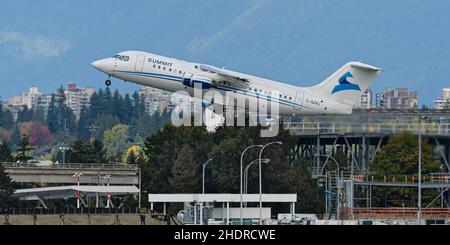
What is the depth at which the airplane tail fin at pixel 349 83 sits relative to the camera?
119m

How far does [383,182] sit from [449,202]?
27.6 ft

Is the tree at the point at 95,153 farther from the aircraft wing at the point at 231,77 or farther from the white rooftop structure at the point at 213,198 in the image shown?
the white rooftop structure at the point at 213,198

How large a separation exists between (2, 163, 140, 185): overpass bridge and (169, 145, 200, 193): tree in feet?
26.7

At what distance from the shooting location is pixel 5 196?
5069 inches

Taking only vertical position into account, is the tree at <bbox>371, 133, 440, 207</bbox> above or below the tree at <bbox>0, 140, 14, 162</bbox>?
below

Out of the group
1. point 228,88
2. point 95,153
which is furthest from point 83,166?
point 228,88

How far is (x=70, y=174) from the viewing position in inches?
5773

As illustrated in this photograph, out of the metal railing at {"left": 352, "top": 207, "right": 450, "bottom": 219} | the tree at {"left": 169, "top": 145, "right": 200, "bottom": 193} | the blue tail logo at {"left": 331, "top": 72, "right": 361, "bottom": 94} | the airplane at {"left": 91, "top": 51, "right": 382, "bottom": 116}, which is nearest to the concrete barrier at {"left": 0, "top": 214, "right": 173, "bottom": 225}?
the metal railing at {"left": 352, "top": 207, "right": 450, "bottom": 219}

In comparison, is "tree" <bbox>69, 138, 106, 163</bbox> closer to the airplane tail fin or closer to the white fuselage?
the white fuselage

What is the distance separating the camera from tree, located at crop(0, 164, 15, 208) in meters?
128

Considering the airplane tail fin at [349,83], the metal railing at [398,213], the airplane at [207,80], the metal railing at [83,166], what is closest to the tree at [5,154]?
the metal railing at [83,166]

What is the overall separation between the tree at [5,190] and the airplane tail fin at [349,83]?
86.4 feet

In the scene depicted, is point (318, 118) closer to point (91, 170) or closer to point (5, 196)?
point (5, 196)
